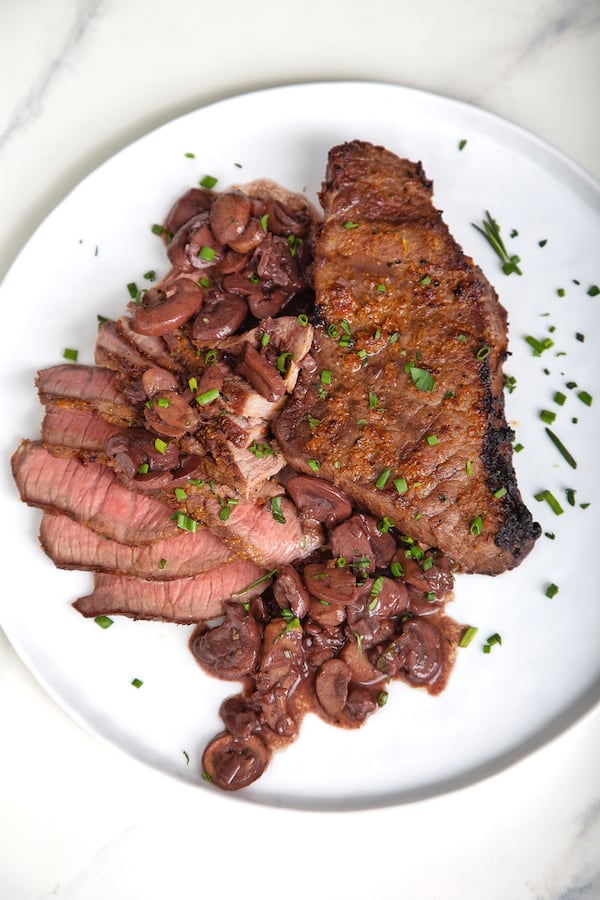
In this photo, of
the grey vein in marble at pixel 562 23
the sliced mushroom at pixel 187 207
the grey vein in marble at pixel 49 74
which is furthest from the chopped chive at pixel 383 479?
the grey vein in marble at pixel 49 74

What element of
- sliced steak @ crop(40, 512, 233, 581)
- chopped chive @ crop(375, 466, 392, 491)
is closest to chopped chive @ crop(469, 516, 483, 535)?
chopped chive @ crop(375, 466, 392, 491)

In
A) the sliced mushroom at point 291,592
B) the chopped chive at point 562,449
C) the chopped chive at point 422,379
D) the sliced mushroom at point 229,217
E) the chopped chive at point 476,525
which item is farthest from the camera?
the chopped chive at point 562,449

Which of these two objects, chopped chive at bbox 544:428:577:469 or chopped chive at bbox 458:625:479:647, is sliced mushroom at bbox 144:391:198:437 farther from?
chopped chive at bbox 544:428:577:469

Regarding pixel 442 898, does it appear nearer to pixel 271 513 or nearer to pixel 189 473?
pixel 271 513

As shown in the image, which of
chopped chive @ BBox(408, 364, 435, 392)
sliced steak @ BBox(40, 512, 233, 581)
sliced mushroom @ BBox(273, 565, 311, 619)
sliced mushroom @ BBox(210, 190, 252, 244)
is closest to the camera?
chopped chive @ BBox(408, 364, 435, 392)

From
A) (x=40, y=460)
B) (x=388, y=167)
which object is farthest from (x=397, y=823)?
(x=388, y=167)

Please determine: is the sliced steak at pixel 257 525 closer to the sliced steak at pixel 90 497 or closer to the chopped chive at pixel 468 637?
the sliced steak at pixel 90 497
